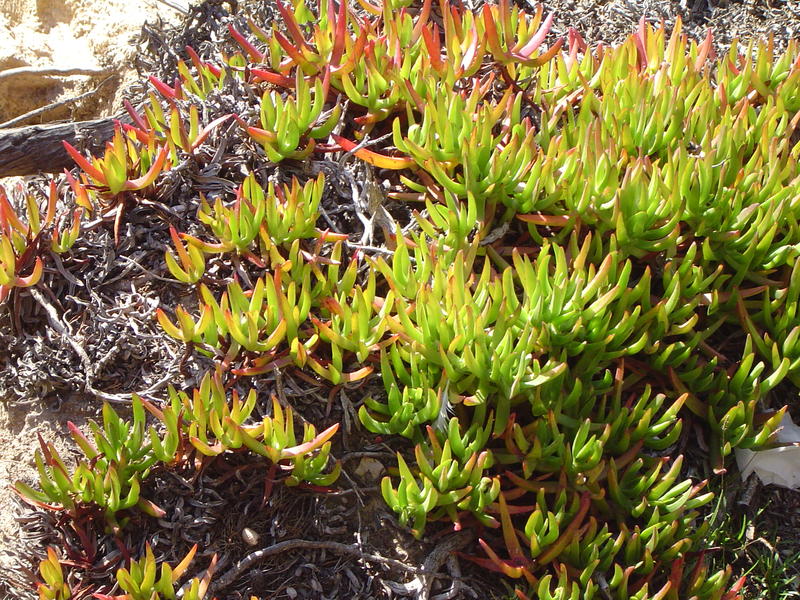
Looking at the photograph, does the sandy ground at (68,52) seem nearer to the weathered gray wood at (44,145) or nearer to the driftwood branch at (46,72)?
the driftwood branch at (46,72)

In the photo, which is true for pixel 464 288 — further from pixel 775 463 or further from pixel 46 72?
pixel 46 72

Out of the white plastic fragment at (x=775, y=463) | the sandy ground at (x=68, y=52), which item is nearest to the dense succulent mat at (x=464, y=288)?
the white plastic fragment at (x=775, y=463)

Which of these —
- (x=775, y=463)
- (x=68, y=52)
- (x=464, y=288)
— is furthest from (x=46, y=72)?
(x=775, y=463)

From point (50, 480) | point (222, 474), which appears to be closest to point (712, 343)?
point (222, 474)

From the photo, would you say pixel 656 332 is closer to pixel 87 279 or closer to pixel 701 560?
pixel 701 560

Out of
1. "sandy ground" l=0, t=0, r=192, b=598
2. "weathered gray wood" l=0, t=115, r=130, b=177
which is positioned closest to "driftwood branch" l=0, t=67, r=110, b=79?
"sandy ground" l=0, t=0, r=192, b=598

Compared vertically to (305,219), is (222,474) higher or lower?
lower

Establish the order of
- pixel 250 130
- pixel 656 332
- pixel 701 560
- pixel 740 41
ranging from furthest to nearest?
pixel 740 41 → pixel 250 130 → pixel 656 332 → pixel 701 560
